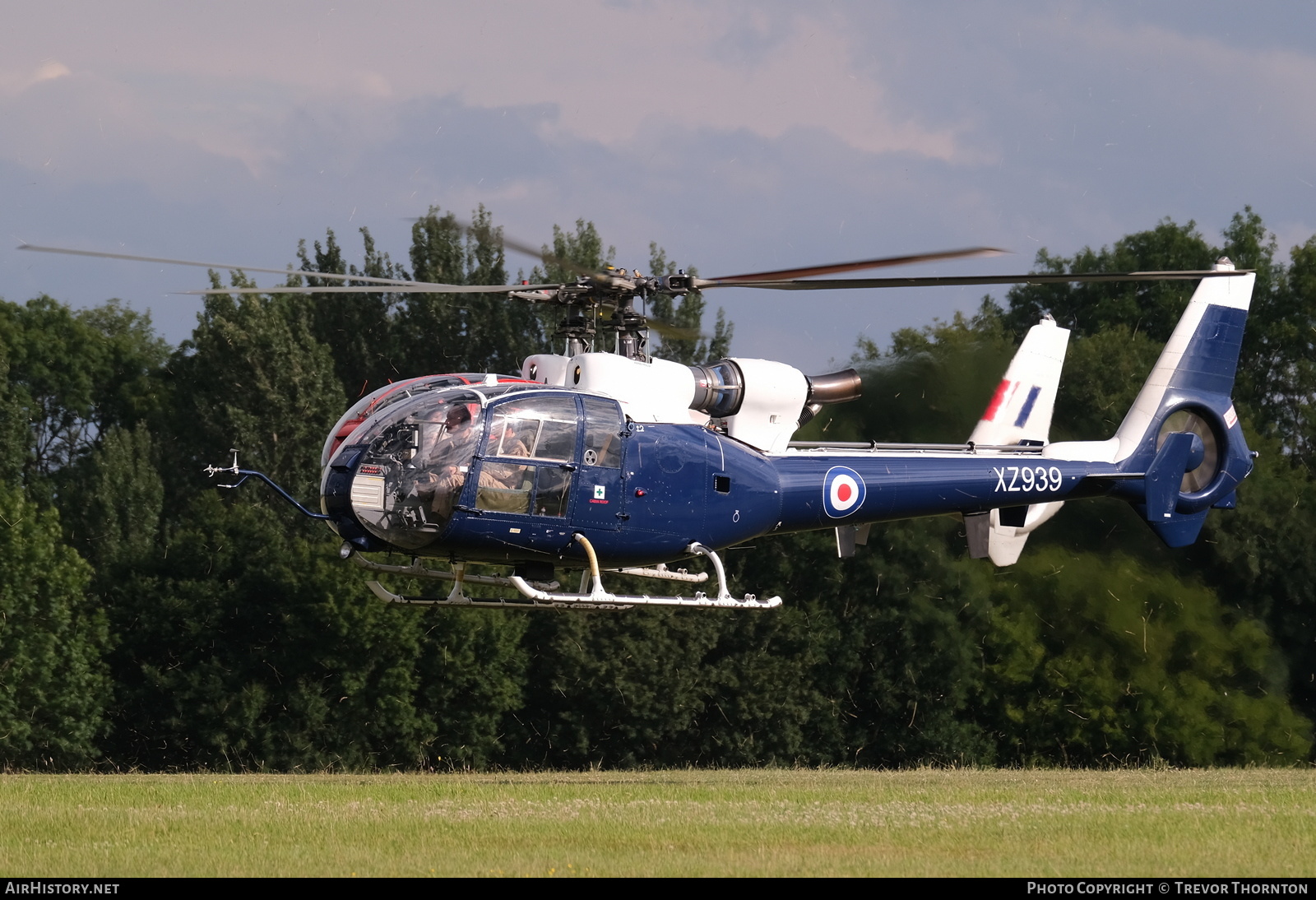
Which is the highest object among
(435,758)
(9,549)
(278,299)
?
(278,299)

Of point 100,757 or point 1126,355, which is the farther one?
point 100,757

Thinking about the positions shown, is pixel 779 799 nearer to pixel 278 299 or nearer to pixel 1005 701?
pixel 1005 701

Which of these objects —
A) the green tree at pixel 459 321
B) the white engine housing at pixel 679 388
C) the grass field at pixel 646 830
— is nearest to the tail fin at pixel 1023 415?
the white engine housing at pixel 679 388

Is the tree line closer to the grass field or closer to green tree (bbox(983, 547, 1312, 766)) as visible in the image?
green tree (bbox(983, 547, 1312, 766))

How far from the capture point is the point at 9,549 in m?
38.9

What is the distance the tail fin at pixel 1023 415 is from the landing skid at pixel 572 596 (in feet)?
14.1

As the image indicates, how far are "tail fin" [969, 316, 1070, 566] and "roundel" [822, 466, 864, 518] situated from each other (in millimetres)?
2399

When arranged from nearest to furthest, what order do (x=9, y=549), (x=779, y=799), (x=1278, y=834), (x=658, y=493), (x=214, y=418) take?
(x=1278, y=834), (x=779, y=799), (x=658, y=493), (x=9, y=549), (x=214, y=418)

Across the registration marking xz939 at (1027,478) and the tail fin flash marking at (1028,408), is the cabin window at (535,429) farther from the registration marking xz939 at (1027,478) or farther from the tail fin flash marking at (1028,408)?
the tail fin flash marking at (1028,408)

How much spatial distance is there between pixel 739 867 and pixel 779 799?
3.26 meters

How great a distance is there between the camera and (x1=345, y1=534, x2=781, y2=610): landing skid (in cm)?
1453

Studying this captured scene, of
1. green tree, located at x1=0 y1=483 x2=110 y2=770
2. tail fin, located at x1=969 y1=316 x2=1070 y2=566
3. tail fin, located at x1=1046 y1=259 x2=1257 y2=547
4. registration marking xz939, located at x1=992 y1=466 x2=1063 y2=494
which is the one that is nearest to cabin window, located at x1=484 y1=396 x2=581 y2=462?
registration marking xz939, located at x1=992 y1=466 x2=1063 y2=494
